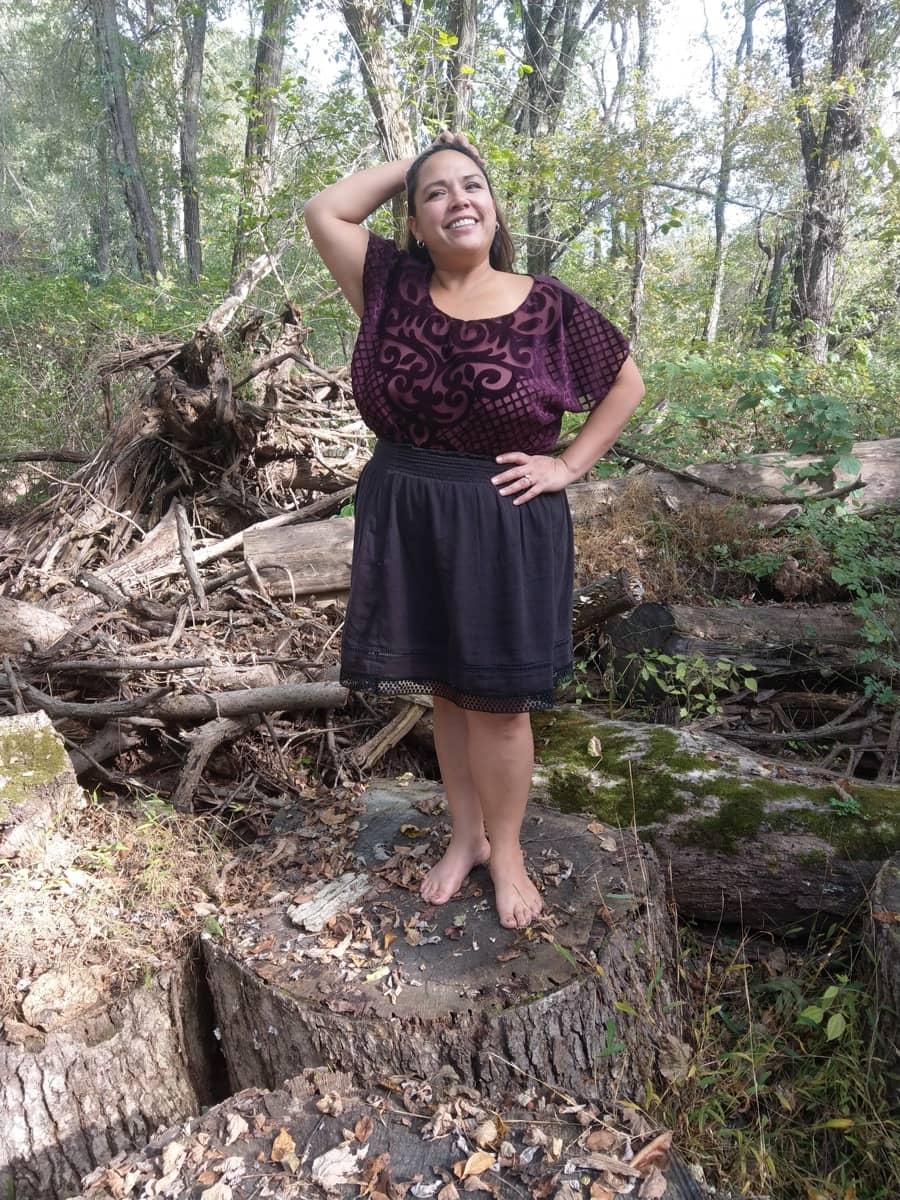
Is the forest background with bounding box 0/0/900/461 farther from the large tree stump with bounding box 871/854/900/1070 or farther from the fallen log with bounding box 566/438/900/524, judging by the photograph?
the large tree stump with bounding box 871/854/900/1070

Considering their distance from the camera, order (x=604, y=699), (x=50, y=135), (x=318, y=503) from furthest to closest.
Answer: (x=50, y=135)
(x=318, y=503)
(x=604, y=699)

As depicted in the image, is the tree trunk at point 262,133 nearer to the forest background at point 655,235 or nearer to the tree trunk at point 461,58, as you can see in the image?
the forest background at point 655,235

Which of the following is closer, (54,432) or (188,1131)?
(188,1131)

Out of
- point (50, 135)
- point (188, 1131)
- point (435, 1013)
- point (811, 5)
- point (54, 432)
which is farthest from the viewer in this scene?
point (50, 135)

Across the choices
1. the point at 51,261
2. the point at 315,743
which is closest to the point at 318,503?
the point at 315,743

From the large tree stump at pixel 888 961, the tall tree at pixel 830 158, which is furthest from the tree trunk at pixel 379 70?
the large tree stump at pixel 888 961

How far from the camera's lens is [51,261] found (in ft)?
55.5

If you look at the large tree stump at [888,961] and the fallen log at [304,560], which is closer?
the large tree stump at [888,961]

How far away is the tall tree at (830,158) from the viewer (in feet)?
25.8

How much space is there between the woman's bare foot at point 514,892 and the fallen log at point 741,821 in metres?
0.48

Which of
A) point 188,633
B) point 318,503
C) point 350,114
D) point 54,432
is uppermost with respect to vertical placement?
point 350,114

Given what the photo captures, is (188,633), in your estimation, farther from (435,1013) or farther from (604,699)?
(435,1013)

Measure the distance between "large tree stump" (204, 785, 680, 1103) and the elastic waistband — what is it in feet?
4.06

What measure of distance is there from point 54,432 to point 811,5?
36.3 feet
